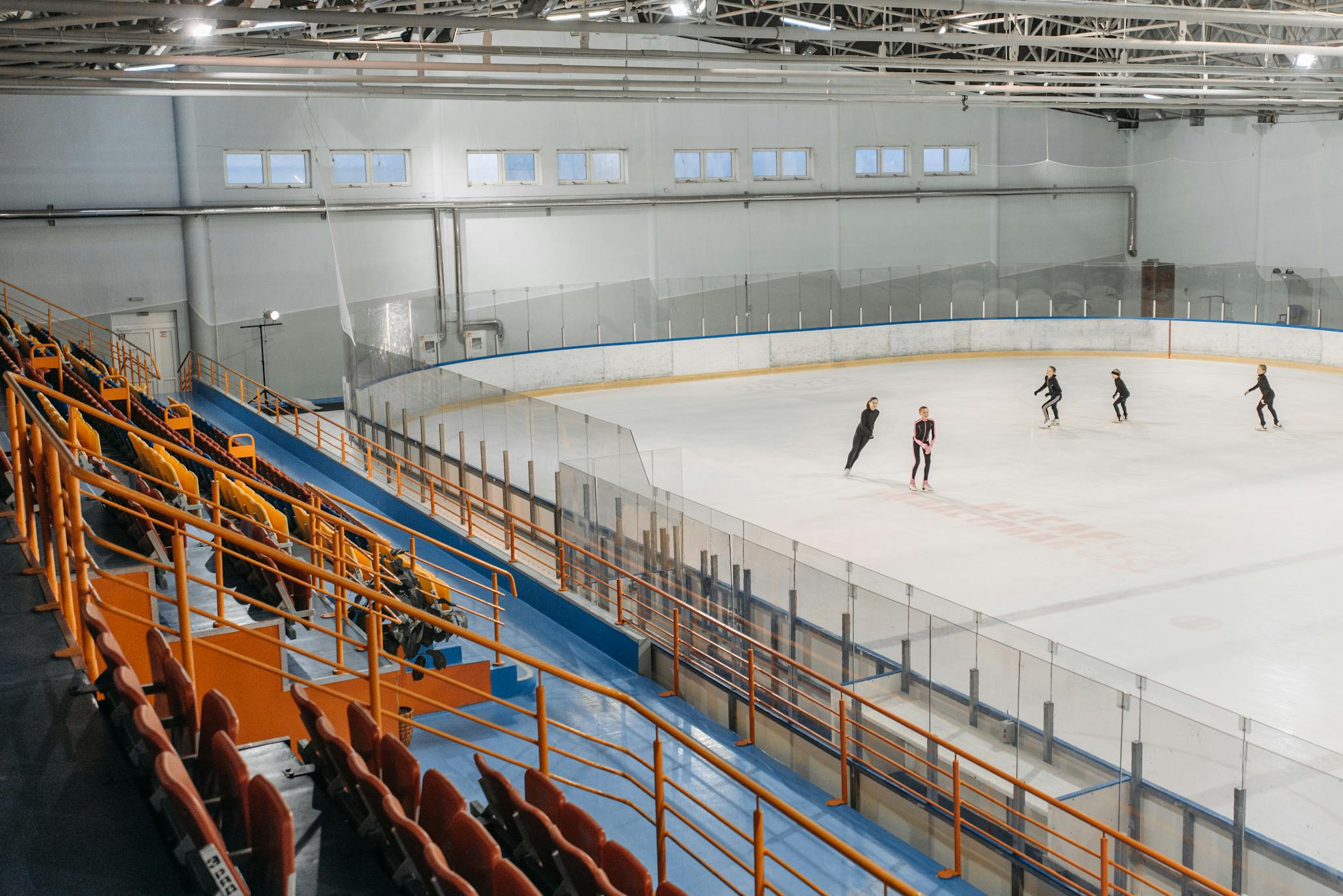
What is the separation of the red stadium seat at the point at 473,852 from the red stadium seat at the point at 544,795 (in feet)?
3.08

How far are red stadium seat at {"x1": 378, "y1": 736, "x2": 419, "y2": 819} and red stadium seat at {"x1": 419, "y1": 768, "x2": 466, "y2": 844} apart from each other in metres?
0.06

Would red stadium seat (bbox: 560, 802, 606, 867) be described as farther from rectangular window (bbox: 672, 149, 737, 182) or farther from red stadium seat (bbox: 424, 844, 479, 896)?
rectangular window (bbox: 672, 149, 737, 182)

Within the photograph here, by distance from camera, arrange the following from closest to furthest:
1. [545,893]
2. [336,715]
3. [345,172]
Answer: [545,893] → [336,715] → [345,172]

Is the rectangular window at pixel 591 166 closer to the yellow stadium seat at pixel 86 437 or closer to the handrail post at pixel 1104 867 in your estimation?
the yellow stadium seat at pixel 86 437

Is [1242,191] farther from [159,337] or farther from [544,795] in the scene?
[544,795]

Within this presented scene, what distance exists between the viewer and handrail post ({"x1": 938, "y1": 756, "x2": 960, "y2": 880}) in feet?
25.7

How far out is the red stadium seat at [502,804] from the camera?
5.59 metres

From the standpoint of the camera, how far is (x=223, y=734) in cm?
442

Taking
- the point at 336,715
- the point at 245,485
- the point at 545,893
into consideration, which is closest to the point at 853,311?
the point at 245,485

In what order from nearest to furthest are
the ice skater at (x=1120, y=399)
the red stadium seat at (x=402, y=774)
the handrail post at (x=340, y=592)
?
1. the red stadium seat at (x=402, y=774)
2. the handrail post at (x=340, y=592)
3. the ice skater at (x=1120, y=399)

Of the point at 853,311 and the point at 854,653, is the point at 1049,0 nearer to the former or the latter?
the point at 854,653

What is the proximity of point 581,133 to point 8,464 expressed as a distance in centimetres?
2542

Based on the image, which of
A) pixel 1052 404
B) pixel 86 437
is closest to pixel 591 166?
pixel 1052 404

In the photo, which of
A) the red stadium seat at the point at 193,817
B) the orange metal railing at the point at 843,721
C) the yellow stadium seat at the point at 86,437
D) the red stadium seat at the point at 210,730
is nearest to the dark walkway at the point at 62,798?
the red stadium seat at the point at 210,730
